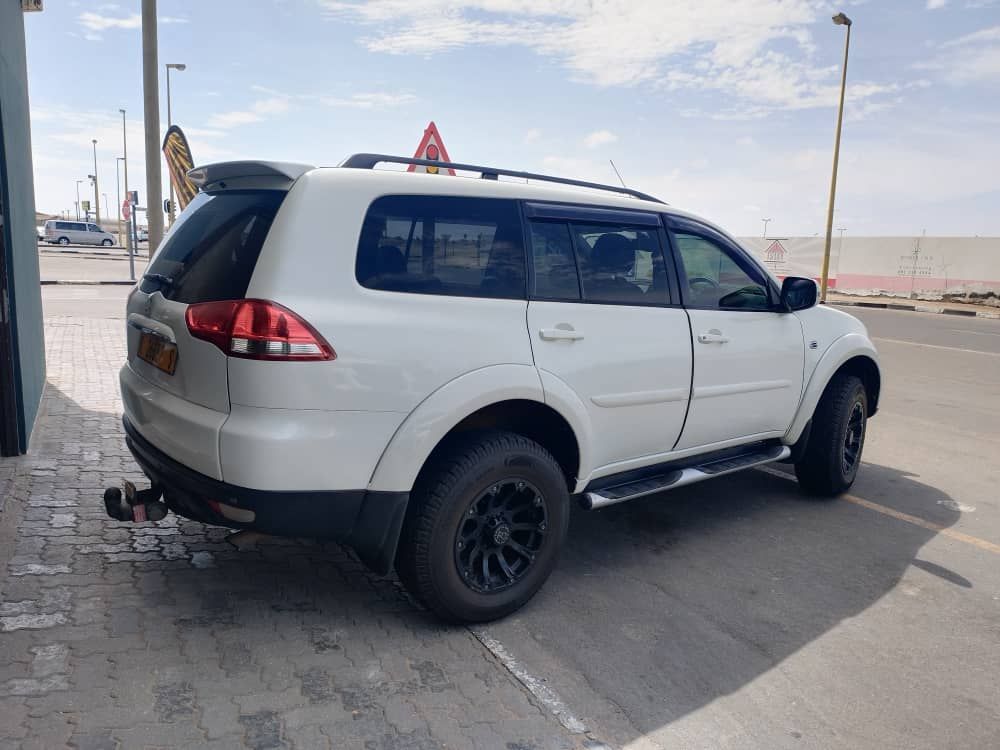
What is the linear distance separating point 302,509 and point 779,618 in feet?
7.12

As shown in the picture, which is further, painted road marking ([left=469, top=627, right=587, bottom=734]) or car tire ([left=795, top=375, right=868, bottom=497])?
car tire ([left=795, top=375, right=868, bottom=497])

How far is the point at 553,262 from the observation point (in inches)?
143

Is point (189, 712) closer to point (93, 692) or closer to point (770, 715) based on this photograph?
point (93, 692)

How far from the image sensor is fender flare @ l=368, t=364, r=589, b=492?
3.02 m

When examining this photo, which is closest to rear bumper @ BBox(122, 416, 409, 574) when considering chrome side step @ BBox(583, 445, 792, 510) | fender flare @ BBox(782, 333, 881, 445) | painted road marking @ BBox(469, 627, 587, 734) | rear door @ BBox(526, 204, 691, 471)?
painted road marking @ BBox(469, 627, 587, 734)

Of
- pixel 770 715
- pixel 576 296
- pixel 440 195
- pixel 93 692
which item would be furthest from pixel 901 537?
pixel 93 692

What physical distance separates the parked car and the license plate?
56707 millimetres

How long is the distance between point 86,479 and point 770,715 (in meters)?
4.12

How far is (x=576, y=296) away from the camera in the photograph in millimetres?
3676

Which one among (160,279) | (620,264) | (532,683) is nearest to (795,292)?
(620,264)

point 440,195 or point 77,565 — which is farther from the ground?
point 440,195

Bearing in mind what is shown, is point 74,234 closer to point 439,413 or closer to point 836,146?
point 836,146

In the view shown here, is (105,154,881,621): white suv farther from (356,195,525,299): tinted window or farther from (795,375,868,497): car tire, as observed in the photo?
(795,375,868,497): car tire

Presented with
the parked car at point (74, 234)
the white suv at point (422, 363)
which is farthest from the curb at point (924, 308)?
the parked car at point (74, 234)
